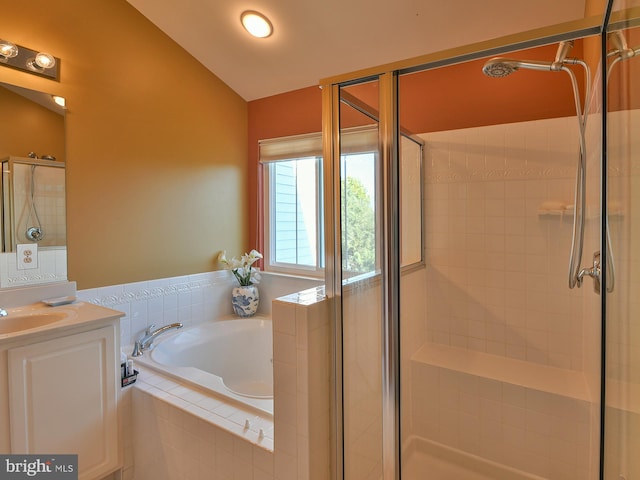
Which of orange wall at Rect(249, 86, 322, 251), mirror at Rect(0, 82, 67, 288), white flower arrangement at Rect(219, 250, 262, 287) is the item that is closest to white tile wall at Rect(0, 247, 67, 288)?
mirror at Rect(0, 82, 67, 288)

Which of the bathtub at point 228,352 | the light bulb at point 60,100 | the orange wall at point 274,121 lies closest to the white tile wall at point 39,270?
the bathtub at point 228,352

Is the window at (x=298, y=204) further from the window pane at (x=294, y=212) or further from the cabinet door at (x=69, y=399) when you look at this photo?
the cabinet door at (x=69, y=399)

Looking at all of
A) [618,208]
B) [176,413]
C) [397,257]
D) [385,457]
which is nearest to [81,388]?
[176,413]

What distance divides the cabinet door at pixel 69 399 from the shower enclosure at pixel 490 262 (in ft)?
3.74

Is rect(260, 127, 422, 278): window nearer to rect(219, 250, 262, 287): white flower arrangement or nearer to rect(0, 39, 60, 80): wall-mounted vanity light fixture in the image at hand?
rect(219, 250, 262, 287): white flower arrangement

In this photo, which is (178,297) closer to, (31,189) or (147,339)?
(147,339)

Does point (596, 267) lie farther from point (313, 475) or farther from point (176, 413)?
point (176, 413)

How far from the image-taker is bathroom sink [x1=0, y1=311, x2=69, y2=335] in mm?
1730

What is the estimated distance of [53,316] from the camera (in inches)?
71.3

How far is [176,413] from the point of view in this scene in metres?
1.62

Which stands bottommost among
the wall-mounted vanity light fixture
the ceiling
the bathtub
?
the bathtub

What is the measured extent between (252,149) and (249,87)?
1.65ft

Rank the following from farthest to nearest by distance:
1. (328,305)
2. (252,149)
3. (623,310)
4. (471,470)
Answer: (252,149), (471,470), (328,305), (623,310)

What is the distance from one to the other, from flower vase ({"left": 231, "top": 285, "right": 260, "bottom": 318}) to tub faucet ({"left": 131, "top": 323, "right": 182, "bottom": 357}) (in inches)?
24.6
